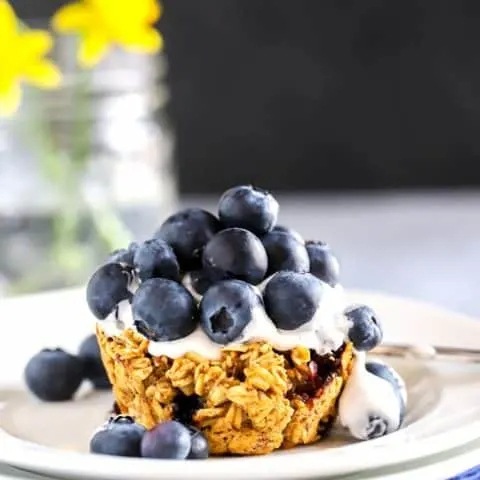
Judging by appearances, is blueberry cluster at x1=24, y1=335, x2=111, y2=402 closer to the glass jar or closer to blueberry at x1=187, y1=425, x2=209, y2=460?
blueberry at x1=187, y1=425, x2=209, y2=460

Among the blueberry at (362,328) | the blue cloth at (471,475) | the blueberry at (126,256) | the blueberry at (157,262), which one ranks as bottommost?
the blue cloth at (471,475)

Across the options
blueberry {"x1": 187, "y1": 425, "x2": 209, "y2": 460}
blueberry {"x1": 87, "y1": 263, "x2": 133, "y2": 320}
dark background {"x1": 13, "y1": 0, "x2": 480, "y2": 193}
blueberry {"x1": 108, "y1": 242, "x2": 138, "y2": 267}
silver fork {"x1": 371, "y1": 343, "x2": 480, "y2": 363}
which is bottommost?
dark background {"x1": 13, "y1": 0, "x2": 480, "y2": 193}

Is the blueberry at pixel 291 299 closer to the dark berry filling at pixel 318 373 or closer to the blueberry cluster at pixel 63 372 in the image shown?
the dark berry filling at pixel 318 373

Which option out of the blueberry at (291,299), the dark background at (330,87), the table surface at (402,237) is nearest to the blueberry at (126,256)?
the blueberry at (291,299)

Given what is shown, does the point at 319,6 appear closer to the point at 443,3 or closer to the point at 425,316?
the point at 443,3

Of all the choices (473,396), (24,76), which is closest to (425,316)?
(473,396)

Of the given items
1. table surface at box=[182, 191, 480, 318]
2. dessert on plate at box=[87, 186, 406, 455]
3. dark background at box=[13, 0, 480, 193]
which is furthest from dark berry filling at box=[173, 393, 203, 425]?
dark background at box=[13, 0, 480, 193]
